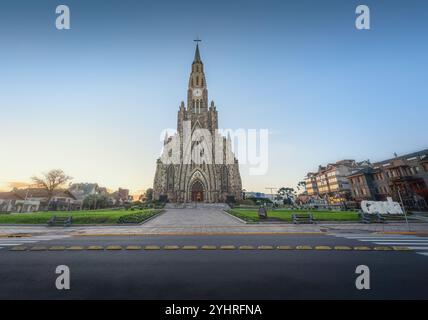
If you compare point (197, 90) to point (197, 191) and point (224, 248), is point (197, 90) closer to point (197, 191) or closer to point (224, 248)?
point (197, 191)

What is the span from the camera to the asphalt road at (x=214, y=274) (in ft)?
14.7

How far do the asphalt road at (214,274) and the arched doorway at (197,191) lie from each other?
4546cm

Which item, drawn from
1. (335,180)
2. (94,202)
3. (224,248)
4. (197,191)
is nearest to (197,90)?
(197,191)

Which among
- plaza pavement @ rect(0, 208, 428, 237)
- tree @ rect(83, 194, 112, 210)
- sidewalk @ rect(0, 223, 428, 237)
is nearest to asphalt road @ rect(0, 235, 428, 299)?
sidewalk @ rect(0, 223, 428, 237)

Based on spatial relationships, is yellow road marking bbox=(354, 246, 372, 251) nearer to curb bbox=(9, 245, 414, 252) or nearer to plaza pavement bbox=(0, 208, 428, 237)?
curb bbox=(9, 245, 414, 252)

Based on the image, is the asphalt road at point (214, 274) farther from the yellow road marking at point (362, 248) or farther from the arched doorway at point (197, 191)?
the arched doorway at point (197, 191)

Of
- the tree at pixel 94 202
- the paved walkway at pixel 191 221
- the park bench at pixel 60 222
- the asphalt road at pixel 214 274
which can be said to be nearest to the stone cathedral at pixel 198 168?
the tree at pixel 94 202

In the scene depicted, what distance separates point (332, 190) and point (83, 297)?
80041 millimetres

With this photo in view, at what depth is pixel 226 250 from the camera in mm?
8547

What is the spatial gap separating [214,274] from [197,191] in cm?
4874

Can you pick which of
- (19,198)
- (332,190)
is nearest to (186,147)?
(19,198)

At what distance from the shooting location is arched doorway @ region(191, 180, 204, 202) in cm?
5350

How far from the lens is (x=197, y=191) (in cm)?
5391
